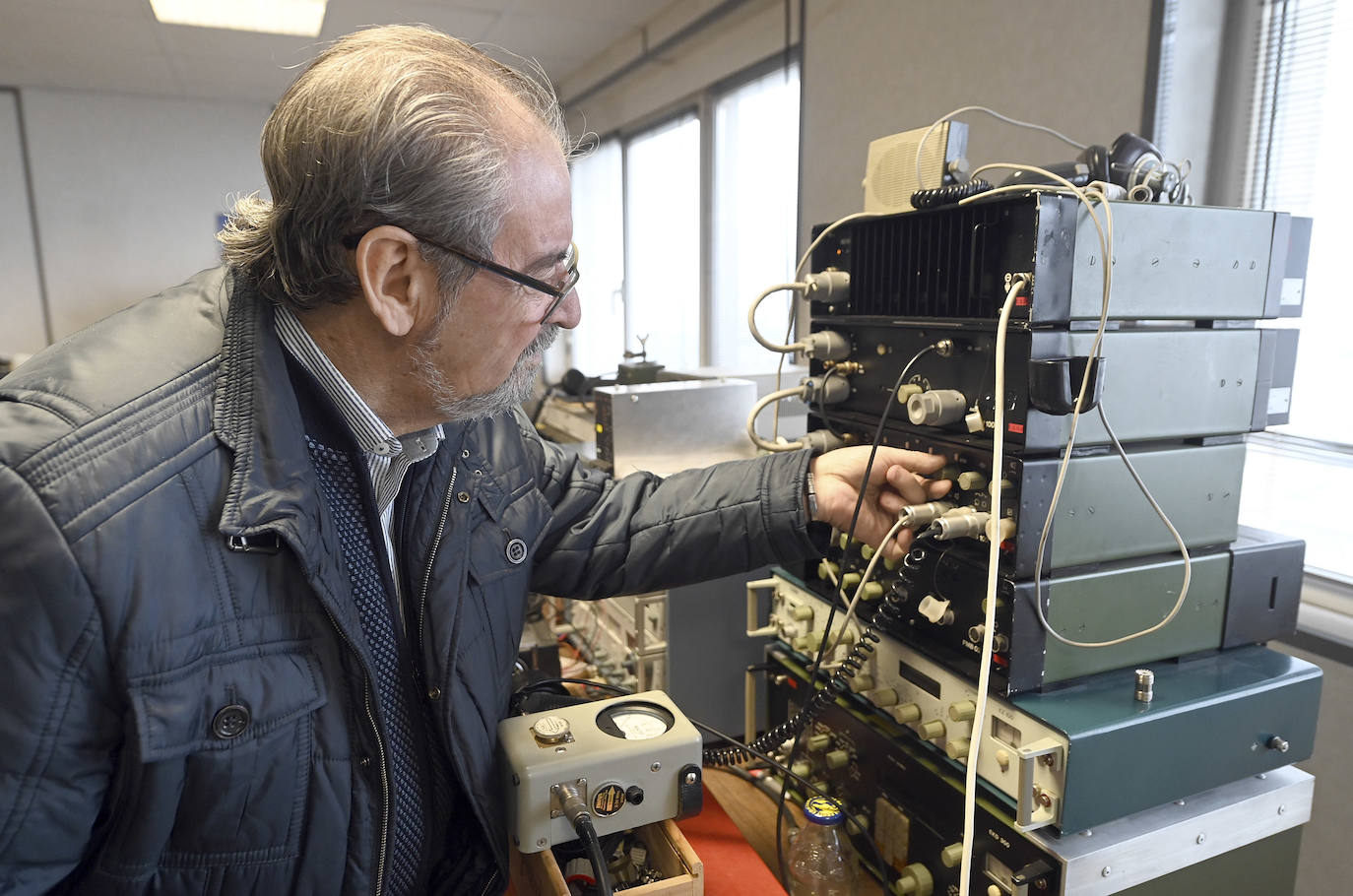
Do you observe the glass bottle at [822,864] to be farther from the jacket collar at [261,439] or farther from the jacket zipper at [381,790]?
the jacket collar at [261,439]

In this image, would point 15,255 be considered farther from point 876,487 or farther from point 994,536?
point 994,536

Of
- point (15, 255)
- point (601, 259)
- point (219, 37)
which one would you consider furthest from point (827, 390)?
point (15, 255)

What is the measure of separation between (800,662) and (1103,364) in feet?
2.04

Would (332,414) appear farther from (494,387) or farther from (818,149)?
(818,149)

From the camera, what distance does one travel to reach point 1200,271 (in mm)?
887

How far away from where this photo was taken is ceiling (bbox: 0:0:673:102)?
3.75 meters

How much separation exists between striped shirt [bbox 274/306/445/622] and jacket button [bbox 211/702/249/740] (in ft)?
0.74

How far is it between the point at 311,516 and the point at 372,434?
152 millimetres

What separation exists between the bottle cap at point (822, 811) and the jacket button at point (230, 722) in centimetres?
59

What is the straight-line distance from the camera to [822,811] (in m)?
0.94

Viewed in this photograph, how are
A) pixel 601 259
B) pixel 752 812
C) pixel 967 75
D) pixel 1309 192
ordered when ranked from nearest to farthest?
pixel 752 812
pixel 1309 192
pixel 967 75
pixel 601 259

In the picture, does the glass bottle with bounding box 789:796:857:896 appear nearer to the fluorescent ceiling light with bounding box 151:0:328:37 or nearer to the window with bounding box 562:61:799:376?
the window with bounding box 562:61:799:376

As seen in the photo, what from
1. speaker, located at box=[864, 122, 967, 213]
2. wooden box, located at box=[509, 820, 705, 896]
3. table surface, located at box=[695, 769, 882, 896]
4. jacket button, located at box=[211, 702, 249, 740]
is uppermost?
speaker, located at box=[864, 122, 967, 213]

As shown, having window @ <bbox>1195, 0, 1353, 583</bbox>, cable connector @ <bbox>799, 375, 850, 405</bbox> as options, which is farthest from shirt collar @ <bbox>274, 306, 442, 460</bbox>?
window @ <bbox>1195, 0, 1353, 583</bbox>
